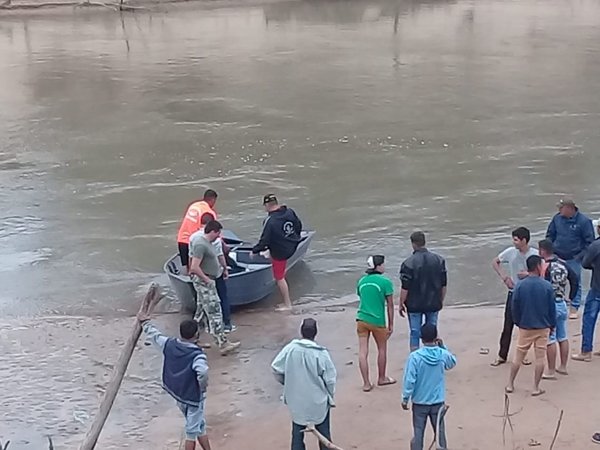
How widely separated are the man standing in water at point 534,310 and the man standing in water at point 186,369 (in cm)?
300

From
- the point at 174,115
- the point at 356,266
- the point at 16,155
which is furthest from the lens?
the point at 174,115

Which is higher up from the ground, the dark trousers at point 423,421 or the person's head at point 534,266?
the person's head at point 534,266

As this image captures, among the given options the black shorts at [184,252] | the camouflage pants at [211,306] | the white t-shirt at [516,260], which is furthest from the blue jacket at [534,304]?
the black shorts at [184,252]

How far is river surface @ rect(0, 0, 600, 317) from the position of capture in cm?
1598

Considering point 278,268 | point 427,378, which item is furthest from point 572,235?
point 278,268

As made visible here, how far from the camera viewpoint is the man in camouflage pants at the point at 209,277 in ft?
36.6

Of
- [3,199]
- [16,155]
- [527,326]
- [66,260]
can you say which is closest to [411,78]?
[16,155]

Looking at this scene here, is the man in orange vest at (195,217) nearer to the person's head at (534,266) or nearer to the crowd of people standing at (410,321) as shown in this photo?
the crowd of people standing at (410,321)

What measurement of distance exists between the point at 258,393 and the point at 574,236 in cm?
386

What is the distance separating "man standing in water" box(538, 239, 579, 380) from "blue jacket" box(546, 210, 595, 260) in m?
0.75

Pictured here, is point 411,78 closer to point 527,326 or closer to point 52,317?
point 52,317

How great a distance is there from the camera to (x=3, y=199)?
19.5 meters

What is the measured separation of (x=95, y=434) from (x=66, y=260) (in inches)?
350

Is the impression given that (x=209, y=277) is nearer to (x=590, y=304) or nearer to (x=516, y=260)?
(x=516, y=260)
